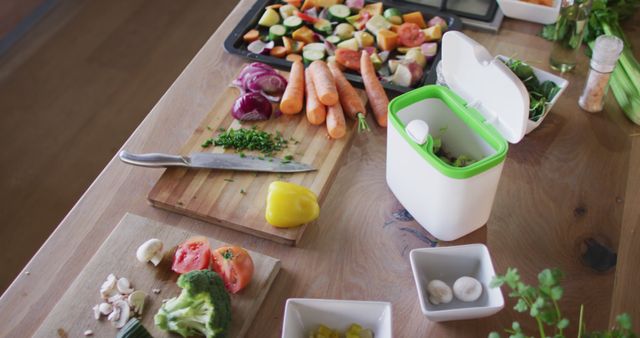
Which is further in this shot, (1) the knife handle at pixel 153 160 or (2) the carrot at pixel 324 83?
(2) the carrot at pixel 324 83

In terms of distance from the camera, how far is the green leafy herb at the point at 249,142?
1314 mm

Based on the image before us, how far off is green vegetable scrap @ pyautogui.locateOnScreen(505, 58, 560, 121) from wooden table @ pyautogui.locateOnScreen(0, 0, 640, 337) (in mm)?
70

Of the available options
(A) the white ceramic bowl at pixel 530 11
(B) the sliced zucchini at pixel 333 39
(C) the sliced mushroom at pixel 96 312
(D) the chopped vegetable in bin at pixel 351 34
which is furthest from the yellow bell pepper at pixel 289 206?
(A) the white ceramic bowl at pixel 530 11

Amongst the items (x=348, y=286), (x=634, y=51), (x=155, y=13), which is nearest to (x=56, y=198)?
(x=155, y=13)

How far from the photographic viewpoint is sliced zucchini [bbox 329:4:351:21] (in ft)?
5.38

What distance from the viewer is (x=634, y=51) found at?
5.08 ft

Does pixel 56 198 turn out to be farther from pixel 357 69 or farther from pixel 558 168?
pixel 558 168

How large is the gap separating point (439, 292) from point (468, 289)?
50mm

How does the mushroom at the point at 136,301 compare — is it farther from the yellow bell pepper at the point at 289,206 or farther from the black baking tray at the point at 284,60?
the black baking tray at the point at 284,60

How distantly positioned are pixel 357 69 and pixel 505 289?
2.24 ft

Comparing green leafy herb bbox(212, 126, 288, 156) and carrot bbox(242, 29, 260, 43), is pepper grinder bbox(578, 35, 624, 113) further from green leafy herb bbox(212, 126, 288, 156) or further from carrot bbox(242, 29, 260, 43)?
carrot bbox(242, 29, 260, 43)

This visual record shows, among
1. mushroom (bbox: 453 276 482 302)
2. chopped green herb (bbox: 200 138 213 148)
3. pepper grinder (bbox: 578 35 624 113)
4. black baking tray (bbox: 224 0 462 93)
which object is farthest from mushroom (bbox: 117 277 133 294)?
pepper grinder (bbox: 578 35 624 113)

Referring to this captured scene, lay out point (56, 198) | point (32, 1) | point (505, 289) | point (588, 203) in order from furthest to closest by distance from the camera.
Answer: point (32, 1), point (56, 198), point (588, 203), point (505, 289)

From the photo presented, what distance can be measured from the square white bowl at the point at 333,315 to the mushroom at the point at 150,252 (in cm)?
29
